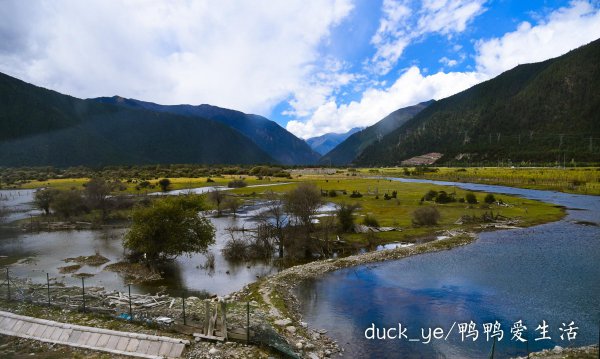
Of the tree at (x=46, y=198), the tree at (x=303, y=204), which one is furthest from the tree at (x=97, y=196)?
the tree at (x=303, y=204)

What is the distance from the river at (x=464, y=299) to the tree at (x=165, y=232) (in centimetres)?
1419

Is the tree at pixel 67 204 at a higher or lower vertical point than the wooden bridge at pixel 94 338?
higher

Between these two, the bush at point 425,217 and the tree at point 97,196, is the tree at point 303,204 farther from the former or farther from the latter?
the tree at point 97,196

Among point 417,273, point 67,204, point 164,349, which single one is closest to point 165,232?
point 164,349

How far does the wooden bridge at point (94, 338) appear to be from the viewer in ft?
59.5

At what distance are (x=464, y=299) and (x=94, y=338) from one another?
2377cm

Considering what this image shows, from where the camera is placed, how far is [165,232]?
3738 centimetres

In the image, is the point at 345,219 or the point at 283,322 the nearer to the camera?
the point at 283,322

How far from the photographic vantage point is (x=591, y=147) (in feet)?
625

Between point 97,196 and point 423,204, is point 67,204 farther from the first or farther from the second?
point 423,204

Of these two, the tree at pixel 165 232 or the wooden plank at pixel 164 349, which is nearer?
the wooden plank at pixel 164 349

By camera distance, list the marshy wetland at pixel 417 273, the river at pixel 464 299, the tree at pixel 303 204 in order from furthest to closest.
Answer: the tree at pixel 303 204 → the marshy wetland at pixel 417 273 → the river at pixel 464 299

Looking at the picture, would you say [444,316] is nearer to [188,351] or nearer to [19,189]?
[188,351]

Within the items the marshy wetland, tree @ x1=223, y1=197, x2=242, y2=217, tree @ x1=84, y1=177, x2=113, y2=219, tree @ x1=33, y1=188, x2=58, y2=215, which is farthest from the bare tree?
tree @ x1=33, y1=188, x2=58, y2=215
